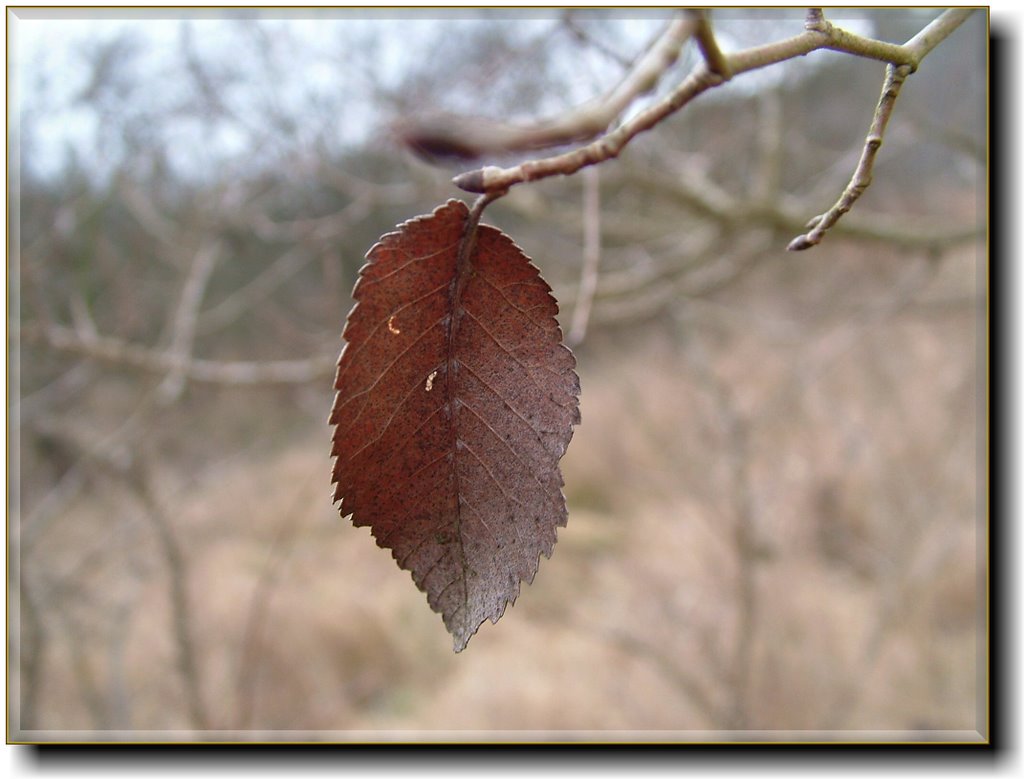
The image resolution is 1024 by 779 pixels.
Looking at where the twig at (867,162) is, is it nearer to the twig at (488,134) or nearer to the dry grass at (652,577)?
the twig at (488,134)

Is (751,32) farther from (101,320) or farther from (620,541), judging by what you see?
(620,541)

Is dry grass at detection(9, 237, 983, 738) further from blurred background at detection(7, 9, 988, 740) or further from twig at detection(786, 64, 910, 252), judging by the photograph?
twig at detection(786, 64, 910, 252)

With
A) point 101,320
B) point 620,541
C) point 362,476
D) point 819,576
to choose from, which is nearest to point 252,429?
point 101,320

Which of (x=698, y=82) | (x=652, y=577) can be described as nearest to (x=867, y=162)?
(x=698, y=82)

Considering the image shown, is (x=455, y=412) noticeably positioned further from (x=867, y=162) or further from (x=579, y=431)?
(x=579, y=431)

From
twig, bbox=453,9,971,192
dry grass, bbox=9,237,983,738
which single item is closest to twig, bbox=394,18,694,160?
twig, bbox=453,9,971,192

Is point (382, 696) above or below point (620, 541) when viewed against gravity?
below
